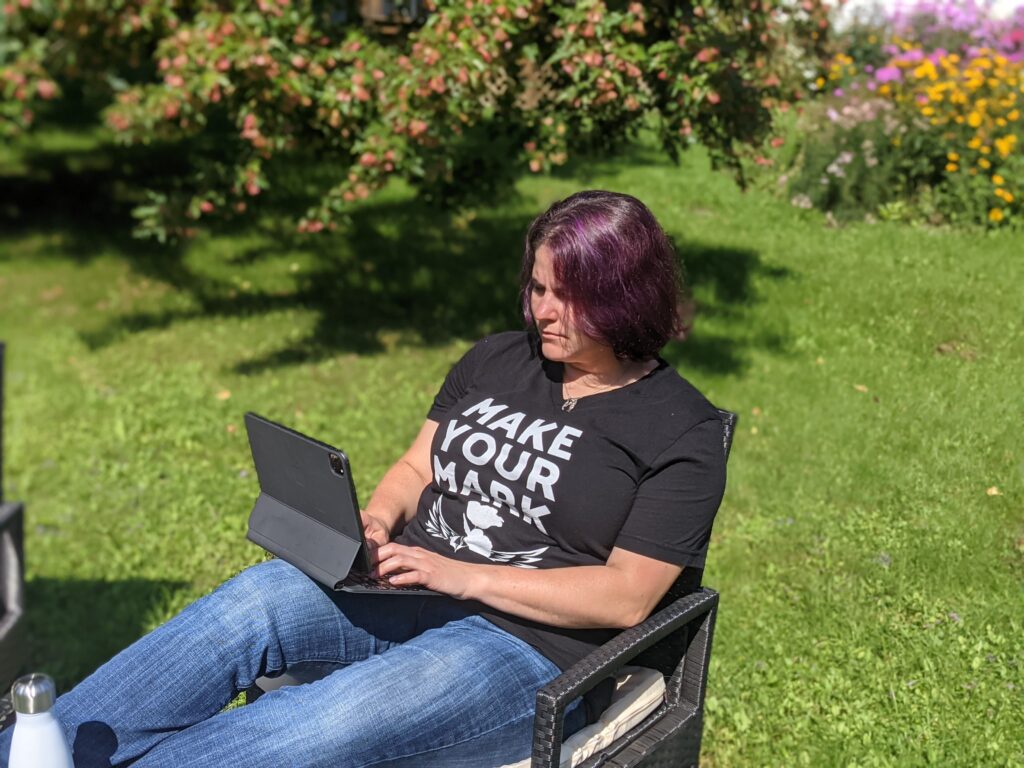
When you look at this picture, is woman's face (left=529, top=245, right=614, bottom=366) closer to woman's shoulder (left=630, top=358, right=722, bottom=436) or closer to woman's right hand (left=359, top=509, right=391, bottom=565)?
woman's shoulder (left=630, top=358, right=722, bottom=436)

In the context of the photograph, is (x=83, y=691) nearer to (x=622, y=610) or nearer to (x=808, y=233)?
(x=622, y=610)

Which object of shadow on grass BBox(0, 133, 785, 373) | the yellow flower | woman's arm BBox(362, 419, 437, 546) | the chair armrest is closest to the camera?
the chair armrest

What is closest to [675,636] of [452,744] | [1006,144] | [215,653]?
[452,744]

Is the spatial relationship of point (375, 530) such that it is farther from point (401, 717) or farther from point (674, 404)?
point (674, 404)

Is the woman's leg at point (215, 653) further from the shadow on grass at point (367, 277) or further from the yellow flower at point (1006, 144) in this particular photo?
the shadow on grass at point (367, 277)

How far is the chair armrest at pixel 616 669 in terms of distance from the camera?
81.1 inches

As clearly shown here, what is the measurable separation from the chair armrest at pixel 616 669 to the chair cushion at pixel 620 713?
0.21 feet

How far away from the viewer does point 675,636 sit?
98.7 inches


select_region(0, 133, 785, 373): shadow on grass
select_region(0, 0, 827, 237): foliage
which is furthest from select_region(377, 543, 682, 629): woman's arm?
select_region(0, 0, 827, 237): foliage

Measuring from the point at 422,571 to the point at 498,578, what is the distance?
0.52 feet

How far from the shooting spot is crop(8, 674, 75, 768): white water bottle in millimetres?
1740

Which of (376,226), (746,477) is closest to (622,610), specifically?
(746,477)

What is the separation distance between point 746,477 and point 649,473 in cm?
213

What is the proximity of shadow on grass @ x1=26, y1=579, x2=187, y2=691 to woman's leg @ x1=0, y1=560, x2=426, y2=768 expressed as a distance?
192cm
